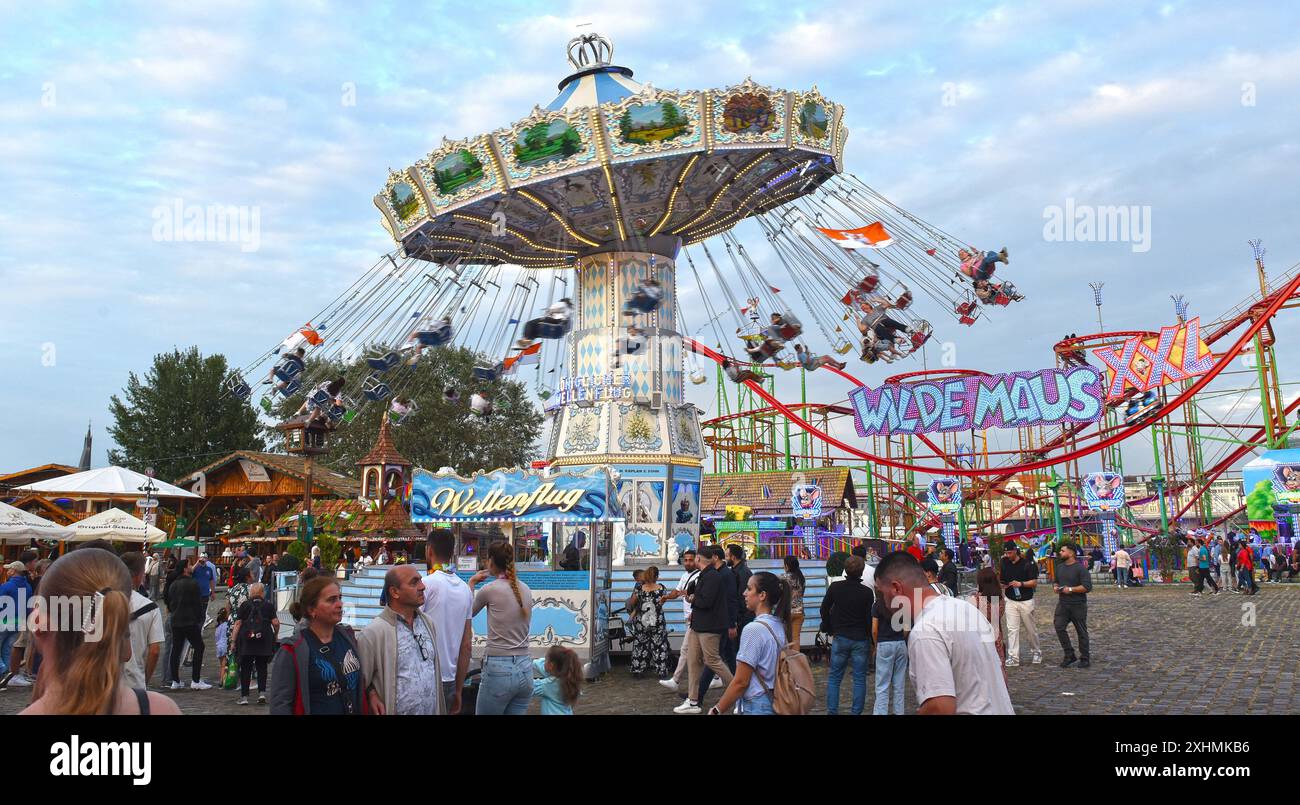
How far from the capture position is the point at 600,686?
1134cm

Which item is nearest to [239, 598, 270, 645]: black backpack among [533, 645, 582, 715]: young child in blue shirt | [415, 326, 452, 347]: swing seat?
[533, 645, 582, 715]: young child in blue shirt

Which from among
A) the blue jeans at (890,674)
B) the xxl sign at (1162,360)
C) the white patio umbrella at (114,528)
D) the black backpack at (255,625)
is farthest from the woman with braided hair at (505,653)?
the xxl sign at (1162,360)

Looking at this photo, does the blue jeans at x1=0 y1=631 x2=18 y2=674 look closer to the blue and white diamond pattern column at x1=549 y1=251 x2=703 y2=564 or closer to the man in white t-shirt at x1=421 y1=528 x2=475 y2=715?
the man in white t-shirt at x1=421 y1=528 x2=475 y2=715

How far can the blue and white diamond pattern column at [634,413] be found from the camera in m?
18.5

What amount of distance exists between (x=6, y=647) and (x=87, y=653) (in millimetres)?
11139

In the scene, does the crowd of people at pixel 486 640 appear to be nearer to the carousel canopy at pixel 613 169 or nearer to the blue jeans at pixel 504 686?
the blue jeans at pixel 504 686

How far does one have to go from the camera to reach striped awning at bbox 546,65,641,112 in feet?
60.5

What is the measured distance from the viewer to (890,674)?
25.6 ft

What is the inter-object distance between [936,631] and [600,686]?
817 cm

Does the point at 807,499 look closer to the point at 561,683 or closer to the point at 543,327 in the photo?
the point at 543,327

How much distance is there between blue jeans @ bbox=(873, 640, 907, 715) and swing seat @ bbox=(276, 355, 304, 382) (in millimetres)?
12824

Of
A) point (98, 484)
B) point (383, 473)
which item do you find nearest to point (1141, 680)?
point (98, 484)
